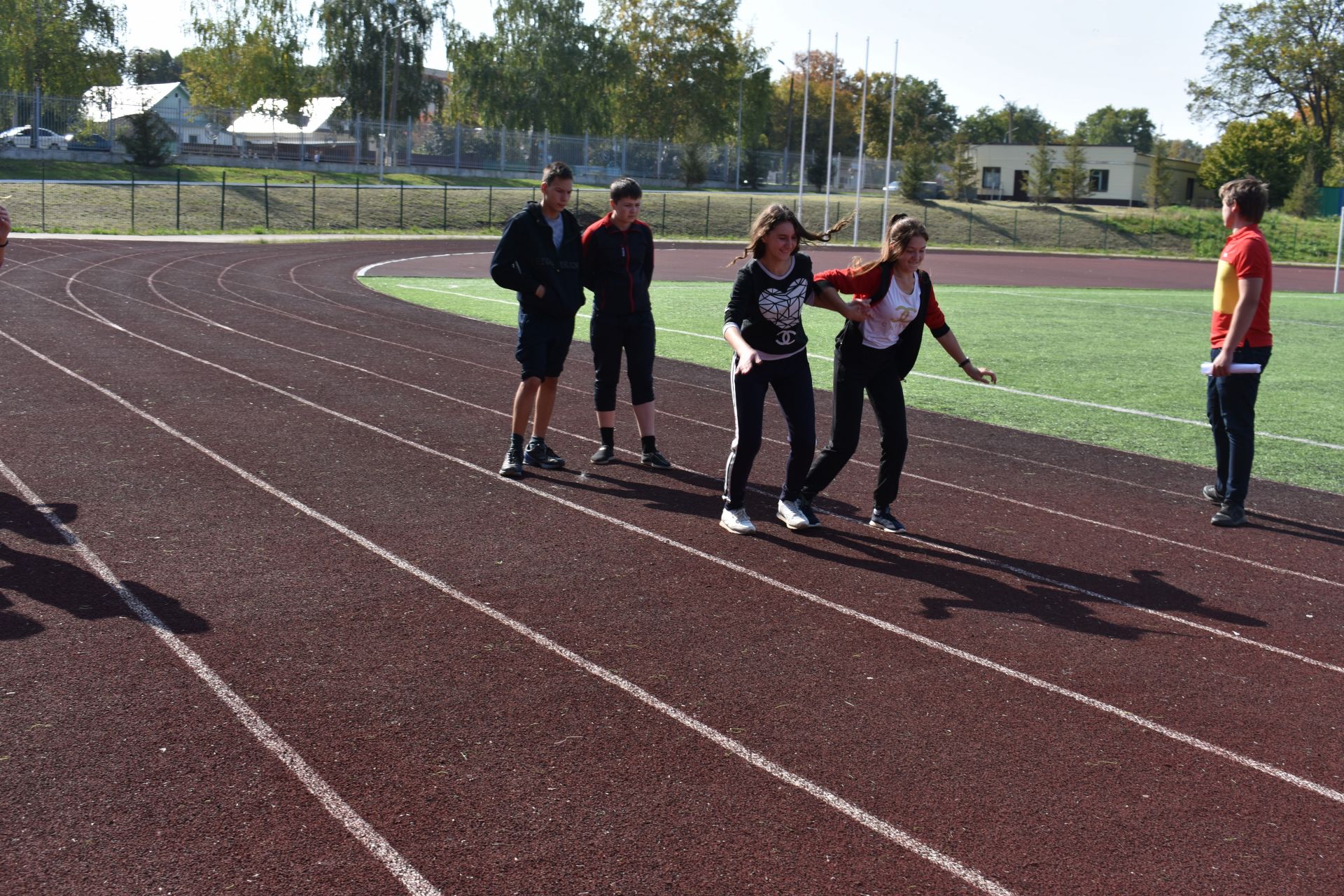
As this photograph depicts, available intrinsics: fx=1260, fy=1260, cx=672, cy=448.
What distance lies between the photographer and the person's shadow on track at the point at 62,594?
18.1ft

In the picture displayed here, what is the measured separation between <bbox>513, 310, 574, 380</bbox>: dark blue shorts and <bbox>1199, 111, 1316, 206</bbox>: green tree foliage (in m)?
73.7

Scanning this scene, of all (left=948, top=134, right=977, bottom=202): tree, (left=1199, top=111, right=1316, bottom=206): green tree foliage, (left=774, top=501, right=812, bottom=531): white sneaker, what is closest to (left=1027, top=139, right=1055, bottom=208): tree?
(left=948, top=134, right=977, bottom=202): tree

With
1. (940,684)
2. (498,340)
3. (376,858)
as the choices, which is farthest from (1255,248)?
(498,340)

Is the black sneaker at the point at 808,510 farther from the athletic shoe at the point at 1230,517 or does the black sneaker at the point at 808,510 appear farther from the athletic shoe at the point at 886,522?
the athletic shoe at the point at 1230,517

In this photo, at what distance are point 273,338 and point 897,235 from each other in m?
10.7

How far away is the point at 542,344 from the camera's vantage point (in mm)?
8555

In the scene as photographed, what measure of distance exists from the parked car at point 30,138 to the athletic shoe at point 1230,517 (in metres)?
58.1

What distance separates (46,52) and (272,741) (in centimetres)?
6985

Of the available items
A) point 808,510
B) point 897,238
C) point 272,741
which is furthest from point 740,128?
point 272,741

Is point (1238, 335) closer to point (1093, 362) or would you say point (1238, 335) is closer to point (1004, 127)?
point (1093, 362)

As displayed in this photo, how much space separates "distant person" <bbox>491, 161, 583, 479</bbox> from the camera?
27.3 ft

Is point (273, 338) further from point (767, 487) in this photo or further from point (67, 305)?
point (767, 487)

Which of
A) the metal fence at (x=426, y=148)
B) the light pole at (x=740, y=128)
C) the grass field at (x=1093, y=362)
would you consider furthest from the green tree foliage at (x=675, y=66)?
the grass field at (x=1093, y=362)

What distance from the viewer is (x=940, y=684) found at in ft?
16.9
